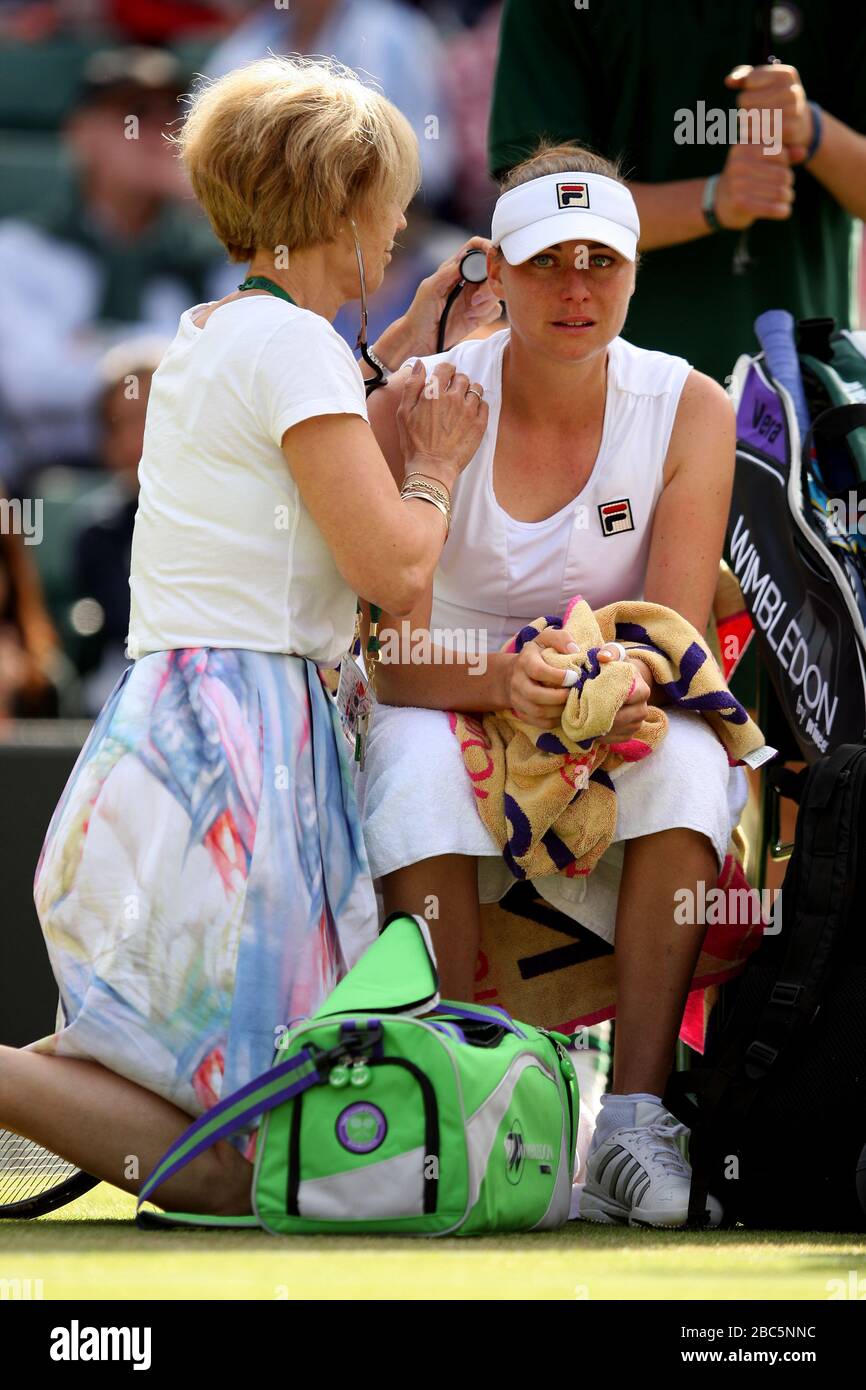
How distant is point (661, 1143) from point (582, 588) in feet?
2.46

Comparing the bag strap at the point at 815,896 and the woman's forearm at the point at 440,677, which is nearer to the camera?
the bag strap at the point at 815,896

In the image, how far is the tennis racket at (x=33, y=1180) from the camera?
2127 millimetres

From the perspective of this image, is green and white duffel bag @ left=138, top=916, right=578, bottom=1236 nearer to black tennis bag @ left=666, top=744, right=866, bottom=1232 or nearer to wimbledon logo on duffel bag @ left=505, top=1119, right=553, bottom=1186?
wimbledon logo on duffel bag @ left=505, top=1119, right=553, bottom=1186

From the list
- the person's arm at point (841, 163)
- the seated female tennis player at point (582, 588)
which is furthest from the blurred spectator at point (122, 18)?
the seated female tennis player at point (582, 588)

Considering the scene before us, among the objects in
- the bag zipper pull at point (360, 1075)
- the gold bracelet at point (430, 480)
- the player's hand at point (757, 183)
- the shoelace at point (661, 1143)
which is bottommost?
the shoelace at point (661, 1143)

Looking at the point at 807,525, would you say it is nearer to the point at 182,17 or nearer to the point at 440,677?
the point at 440,677

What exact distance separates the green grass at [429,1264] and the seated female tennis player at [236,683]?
19 centimetres

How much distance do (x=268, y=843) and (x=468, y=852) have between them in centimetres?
29

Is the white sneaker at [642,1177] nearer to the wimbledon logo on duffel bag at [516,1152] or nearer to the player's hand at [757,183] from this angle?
the wimbledon logo on duffel bag at [516,1152]

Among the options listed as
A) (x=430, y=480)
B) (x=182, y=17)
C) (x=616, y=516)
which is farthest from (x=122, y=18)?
(x=430, y=480)

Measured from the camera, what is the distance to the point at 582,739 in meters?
2.12

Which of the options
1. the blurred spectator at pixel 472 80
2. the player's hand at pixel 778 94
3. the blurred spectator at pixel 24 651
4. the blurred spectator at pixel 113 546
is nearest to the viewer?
the player's hand at pixel 778 94
